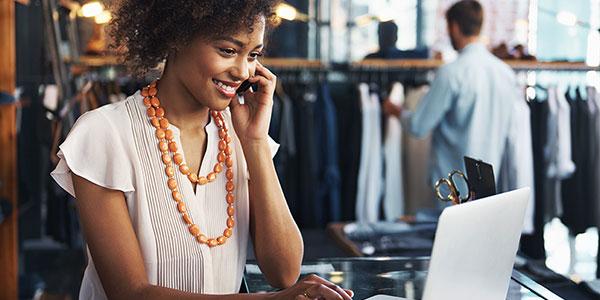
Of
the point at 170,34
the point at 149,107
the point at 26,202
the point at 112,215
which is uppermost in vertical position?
the point at 170,34

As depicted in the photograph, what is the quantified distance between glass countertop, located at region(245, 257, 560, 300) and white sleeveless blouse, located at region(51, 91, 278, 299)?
15cm

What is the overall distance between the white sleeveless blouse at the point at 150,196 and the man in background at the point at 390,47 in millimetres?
3603

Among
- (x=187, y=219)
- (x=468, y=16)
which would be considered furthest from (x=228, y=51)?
(x=468, y=16)

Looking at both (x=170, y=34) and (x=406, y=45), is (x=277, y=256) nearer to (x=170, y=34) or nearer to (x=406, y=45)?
(x=170, y=34)

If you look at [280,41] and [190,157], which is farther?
[280,41]

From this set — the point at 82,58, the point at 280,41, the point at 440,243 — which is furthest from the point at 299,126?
the point at 440,243

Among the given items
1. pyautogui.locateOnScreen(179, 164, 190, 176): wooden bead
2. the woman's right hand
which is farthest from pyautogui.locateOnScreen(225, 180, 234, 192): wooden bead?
the woman's right hand

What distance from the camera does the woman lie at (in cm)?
179

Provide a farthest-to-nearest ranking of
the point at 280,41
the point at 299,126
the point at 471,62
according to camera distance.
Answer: the point at 280,41
the point at 299,126
the point at 471,62

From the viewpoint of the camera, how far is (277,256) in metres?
1.99

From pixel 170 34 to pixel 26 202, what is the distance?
8.06ft

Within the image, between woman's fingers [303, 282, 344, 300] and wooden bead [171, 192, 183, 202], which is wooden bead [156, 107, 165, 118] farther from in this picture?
woman's fingers [303, 282, 344, 300]

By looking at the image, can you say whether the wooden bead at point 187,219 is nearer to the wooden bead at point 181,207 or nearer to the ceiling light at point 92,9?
the wooden bead at point 181,207

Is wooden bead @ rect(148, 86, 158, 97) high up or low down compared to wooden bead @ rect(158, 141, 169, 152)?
up
